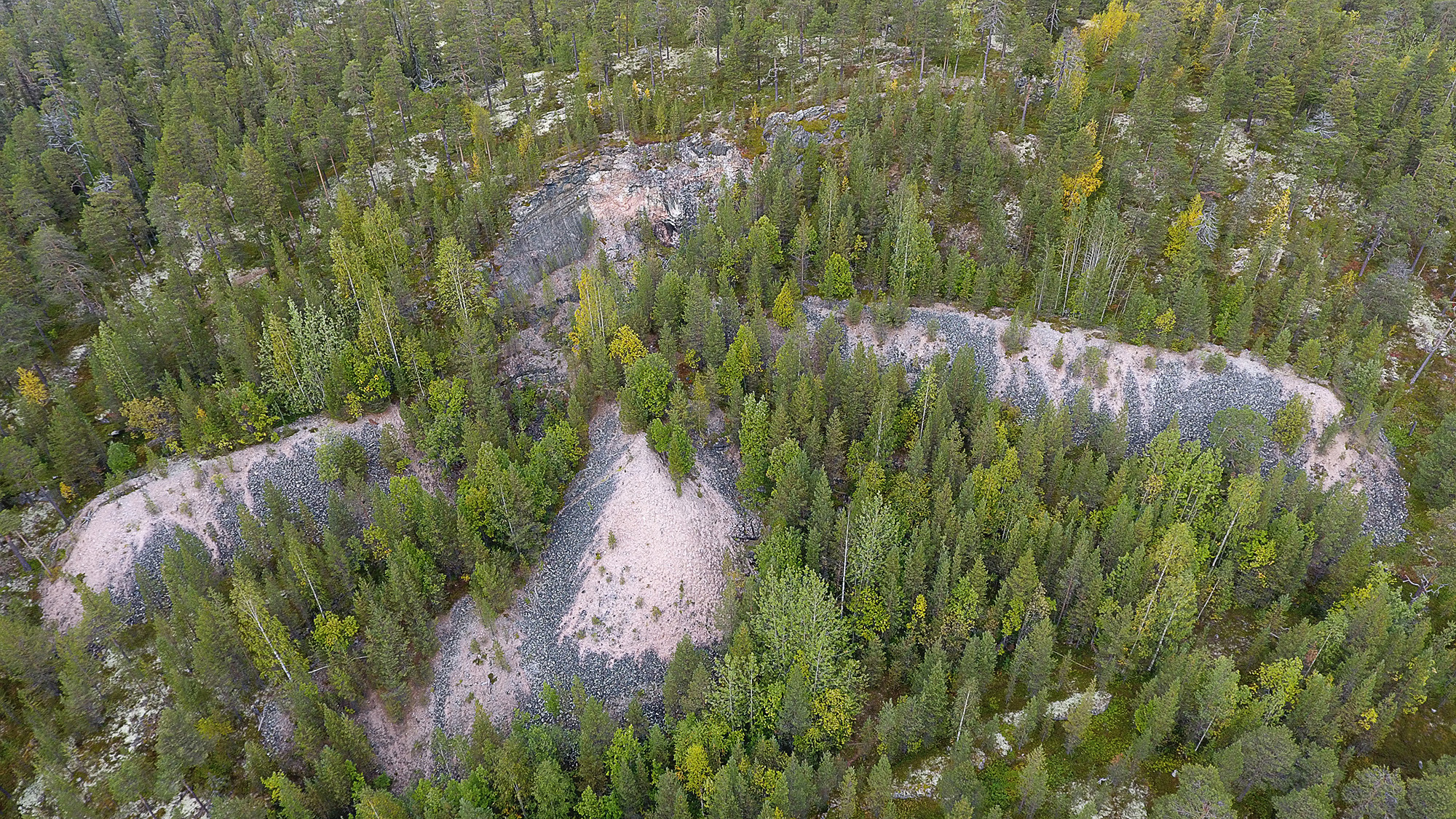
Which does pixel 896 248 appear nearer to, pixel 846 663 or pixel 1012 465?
pixel 1012 465

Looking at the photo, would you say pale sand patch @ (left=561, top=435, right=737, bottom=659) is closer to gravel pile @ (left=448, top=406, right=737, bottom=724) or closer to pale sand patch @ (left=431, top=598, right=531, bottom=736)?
gravel pile @ (left=448, top=406, right=737, bottom=724)

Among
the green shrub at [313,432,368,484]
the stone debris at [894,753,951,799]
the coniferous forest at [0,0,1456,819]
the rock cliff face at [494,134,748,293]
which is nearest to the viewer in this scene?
the coniferous forest at [0,0,1456,819]

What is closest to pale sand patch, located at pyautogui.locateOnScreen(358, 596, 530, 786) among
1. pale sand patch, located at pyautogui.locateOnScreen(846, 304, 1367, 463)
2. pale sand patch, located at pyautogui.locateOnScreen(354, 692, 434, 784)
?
pale sand patch, located at pyautogui.locateOnScreen(354, 692, 434, 784)

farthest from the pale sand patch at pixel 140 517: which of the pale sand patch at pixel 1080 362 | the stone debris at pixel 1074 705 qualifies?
the stone debris at pixel 1074 705

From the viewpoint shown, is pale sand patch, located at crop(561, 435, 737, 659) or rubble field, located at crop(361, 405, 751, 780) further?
pale sand patch, located at crop(561, 435, 737, 659)

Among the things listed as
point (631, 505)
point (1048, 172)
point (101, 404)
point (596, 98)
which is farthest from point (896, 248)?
point (101, 404)

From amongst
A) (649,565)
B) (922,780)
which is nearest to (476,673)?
(649,565)

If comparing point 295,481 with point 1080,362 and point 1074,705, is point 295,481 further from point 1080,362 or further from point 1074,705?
point 1080,362
